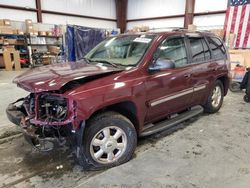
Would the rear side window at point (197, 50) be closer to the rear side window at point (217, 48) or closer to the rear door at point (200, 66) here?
the rear door at point (200, 66)

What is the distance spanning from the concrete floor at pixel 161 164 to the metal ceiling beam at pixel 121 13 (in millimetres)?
14180

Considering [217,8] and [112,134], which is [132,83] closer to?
[112,134]

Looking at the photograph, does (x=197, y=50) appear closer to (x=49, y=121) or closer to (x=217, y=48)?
(x=217, y=48)

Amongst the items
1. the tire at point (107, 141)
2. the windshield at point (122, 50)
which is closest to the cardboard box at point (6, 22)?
the windshield at point (122, 50)

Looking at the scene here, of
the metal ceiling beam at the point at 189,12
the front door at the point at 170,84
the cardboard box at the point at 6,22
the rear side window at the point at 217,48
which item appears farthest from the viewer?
the metal ceiling beam at the point at 189,12

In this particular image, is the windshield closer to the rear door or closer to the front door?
the front door

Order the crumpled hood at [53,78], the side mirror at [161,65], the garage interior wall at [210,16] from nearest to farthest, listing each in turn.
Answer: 1. the crumpled hood at [53,78]
2. the side mirror at [161,65]
3. the garage interior wall at [210,16]

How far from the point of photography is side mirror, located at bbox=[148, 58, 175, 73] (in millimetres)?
2604

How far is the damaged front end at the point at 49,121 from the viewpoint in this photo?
2113 mm

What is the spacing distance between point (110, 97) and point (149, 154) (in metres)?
0.99

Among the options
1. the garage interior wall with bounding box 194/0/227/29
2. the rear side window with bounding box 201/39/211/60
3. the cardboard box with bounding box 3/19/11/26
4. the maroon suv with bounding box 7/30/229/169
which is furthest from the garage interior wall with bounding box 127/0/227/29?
the maroon suv with bounding box 7/30/229/169

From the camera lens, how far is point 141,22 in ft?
51.0

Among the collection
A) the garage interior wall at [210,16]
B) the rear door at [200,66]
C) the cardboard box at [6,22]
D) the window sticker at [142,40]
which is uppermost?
the garage interior wall at [210,16]

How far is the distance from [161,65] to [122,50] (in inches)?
26.2
